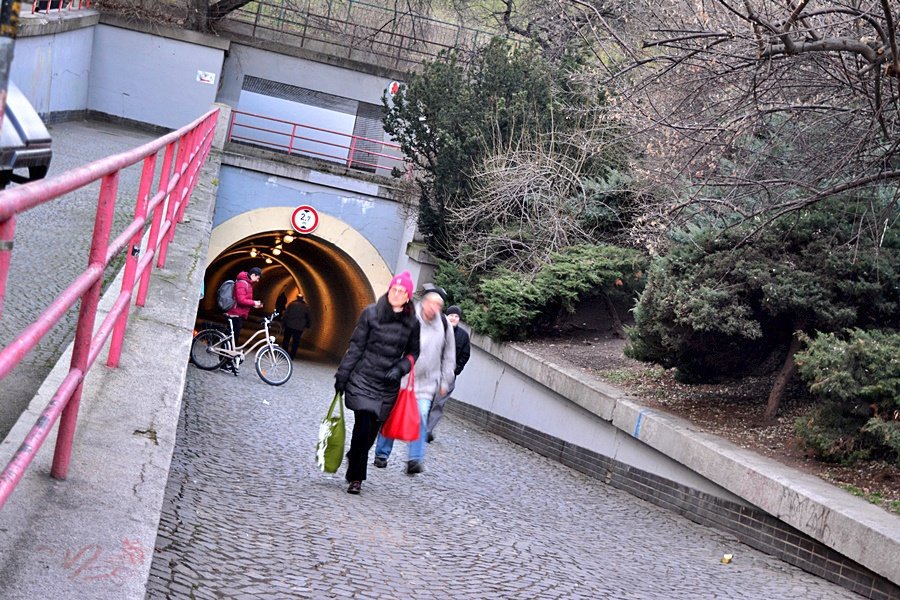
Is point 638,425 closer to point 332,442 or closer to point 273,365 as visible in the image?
point 332,442

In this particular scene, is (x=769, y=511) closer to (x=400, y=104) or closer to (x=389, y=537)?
(x=389, y=537)

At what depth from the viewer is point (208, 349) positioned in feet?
48.1

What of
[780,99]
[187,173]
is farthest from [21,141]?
[780,99]

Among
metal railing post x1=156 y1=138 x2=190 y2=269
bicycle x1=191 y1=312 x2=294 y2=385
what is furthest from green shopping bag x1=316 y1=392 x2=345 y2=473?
bicycle x1=191 y1=312 x2=294 y2=385

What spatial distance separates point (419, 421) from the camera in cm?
773

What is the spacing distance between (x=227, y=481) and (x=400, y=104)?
16396 millimetres

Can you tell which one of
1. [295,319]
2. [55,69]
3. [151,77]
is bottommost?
[295,319]

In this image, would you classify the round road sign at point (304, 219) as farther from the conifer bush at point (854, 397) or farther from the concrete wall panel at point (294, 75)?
the conifer bush at point (854, 397)

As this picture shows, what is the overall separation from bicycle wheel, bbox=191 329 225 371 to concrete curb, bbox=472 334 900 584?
501cm

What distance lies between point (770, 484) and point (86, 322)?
6.29 m

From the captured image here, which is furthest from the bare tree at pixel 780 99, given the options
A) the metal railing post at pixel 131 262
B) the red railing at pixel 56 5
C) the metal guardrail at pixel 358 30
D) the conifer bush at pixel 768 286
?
the metal guardrail at pixel 358 30

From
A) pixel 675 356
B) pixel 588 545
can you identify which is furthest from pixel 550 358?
pixel 588 545

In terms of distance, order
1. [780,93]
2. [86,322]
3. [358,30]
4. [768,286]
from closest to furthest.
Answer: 1. [86,322]
2. [780,93]
3. [768,286]
4. [358,30]

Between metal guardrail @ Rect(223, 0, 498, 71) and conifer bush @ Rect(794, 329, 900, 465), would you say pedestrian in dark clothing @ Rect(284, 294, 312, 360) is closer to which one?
metal guardrail @ Rect(223, 0, 498, 71)
